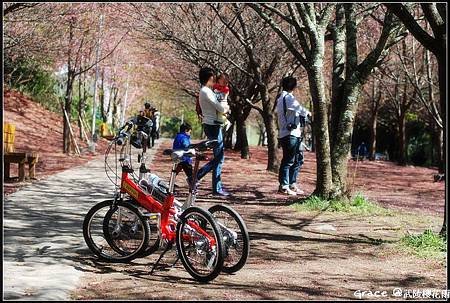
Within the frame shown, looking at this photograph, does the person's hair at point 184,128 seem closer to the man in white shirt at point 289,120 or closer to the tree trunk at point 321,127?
the man in white shirt at point 289,120

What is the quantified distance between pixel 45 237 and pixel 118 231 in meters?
1.26

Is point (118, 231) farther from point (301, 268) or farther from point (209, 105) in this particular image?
point (209, 105)

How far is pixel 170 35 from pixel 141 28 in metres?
1.80

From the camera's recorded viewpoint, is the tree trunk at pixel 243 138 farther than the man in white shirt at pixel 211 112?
Yes

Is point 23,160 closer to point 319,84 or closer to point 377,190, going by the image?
point 319,84

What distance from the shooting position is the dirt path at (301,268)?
475cm

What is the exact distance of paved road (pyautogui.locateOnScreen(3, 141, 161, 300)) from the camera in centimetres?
473

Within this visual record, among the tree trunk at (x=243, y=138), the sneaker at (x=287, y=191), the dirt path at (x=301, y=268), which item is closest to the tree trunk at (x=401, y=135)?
the tree trunk at (x=243, y=138)

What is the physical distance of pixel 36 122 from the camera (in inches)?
1059

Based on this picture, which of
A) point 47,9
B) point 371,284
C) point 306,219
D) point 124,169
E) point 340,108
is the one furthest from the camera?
point 47,9

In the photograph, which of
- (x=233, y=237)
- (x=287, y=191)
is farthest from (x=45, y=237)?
(x=287, y=191)

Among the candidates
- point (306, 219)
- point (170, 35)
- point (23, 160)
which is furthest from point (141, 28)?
point (306, 219)

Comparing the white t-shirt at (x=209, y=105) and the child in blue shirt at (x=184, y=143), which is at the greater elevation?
the white t-shirt at (x=209, y=105)

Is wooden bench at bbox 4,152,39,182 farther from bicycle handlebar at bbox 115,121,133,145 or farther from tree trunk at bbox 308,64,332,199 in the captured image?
bicycle handlebar at bbox 115,121,133,145
